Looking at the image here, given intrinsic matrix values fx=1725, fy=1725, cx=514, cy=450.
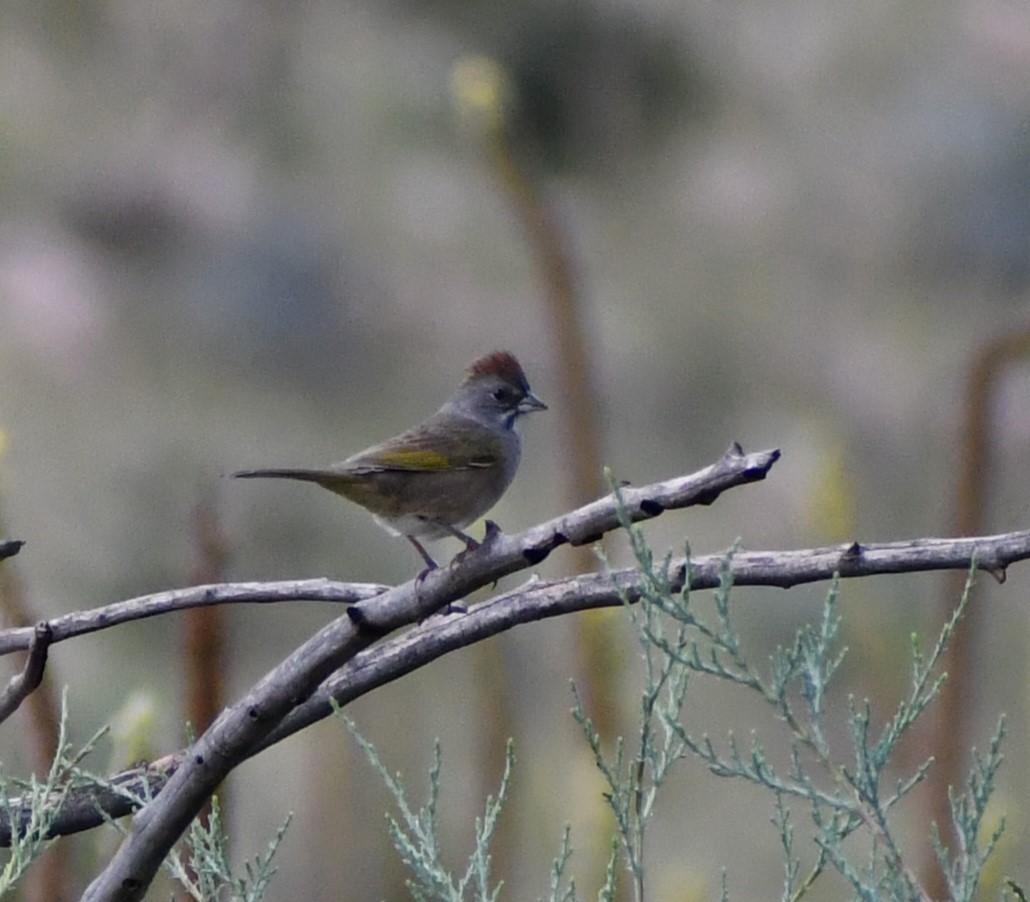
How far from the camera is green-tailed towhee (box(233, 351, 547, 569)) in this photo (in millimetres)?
3117

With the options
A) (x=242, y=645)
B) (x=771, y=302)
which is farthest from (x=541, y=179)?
(x=242, y=645)

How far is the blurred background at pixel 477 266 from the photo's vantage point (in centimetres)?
745

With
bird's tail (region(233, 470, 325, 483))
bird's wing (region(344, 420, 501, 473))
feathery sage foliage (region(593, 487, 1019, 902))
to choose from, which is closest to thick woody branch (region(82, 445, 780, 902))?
feathery sage foliage (region(593, 487, 1019, 902))

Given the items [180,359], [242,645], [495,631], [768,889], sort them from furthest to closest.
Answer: [180,359] < [242,645] < [768,889] < [495,631]

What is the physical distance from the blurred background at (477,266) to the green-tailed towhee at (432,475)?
10.9 ft

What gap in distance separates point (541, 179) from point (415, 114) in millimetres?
944

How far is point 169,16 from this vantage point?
9.91 meters

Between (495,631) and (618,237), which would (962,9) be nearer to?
(618,237)

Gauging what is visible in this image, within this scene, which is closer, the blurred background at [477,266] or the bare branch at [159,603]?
the bare branch at [159,603]

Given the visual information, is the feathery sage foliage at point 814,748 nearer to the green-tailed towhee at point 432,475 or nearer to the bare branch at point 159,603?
the bare branch at point 159,603

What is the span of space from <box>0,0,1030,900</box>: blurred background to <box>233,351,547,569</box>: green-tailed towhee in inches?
131

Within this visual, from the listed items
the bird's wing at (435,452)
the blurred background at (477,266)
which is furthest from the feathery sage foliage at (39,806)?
the blurred background at (477,266)

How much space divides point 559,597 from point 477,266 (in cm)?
761

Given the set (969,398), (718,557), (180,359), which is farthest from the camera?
(180,359)
